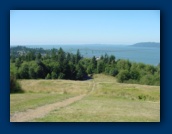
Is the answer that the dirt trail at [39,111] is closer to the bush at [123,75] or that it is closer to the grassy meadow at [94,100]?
the grassy meadow at [94,100]

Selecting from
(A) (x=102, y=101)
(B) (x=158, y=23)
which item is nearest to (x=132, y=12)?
(B) (x=158, y=23)

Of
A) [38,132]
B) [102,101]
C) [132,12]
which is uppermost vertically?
[132,12]

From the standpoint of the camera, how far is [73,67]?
4785mm

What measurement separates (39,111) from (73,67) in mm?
729

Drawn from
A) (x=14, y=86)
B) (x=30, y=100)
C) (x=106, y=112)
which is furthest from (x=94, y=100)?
(x=14, y=86)

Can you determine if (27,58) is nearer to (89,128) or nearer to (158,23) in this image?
(89,128)

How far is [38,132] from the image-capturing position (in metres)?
4.53

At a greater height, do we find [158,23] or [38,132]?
[158,23]

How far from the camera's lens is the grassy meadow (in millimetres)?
4547

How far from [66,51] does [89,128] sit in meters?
1.04

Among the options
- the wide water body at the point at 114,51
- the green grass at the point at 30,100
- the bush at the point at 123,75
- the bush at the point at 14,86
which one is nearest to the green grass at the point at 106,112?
the green grass at the point at 30,100

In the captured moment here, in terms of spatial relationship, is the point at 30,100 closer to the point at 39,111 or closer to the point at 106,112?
the point at 39,111

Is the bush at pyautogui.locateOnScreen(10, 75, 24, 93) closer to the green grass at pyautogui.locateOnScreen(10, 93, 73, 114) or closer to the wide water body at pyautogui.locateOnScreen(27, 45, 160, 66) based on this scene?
the green grass at pyautogui.locateOnScreen(10, 93, 73, 114)

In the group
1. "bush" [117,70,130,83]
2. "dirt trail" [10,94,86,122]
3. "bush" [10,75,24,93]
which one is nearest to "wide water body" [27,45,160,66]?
"bush" [117,70,130,83]
